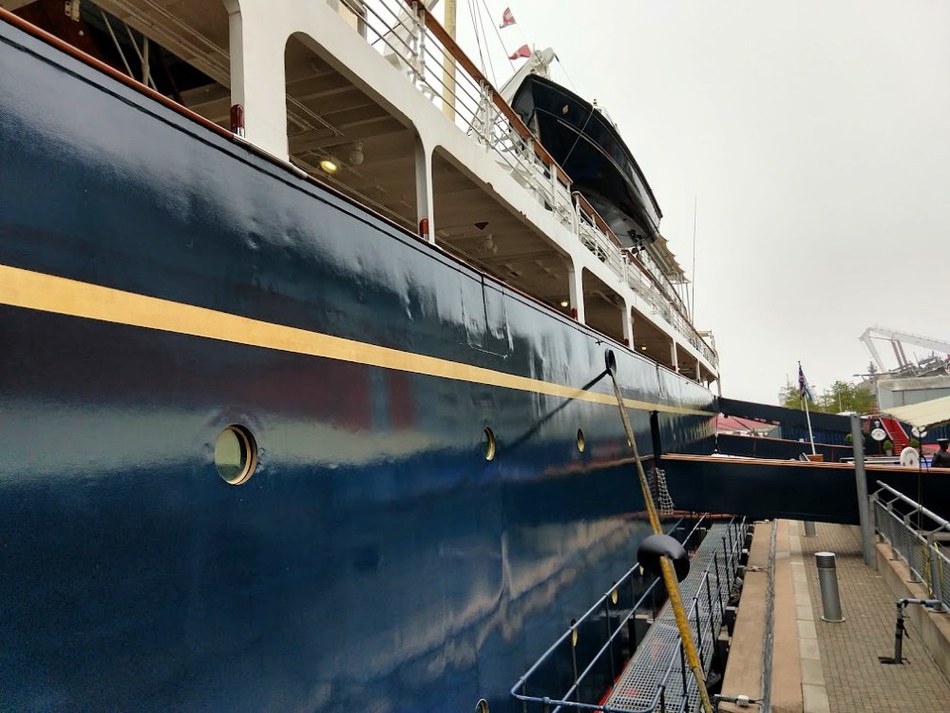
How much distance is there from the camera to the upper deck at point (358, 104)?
3283 millimetres

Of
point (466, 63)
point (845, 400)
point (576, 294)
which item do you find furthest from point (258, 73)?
point (845, 400)

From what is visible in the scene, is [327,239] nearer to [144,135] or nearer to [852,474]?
[144,135]

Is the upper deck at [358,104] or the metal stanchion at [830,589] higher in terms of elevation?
the upper deck at [358,104]

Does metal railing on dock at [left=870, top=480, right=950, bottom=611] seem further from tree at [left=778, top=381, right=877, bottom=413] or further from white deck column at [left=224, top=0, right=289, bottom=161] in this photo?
tree at [left=778, top=381, right=877, bottom=413]

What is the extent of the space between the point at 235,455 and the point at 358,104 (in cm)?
299

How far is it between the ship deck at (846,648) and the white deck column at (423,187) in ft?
17.1

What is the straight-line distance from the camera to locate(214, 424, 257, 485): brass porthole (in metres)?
2.56

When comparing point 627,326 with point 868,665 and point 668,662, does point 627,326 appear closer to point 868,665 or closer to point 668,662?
point 668,662

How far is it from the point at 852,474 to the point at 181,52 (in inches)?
441

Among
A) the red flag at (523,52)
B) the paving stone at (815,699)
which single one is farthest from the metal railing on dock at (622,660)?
the red flag at (523,52)

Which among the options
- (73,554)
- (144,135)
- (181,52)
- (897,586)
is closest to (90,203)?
(144,135)

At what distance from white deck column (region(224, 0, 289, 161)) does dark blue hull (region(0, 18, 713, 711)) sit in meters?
0.22

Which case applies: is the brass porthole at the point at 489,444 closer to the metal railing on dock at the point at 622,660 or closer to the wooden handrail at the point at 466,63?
the metal railing on dock at the point at 622,660

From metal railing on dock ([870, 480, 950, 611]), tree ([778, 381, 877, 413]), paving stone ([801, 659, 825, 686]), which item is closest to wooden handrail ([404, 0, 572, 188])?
metal railing on dock ([870, 480, 950, 611])
